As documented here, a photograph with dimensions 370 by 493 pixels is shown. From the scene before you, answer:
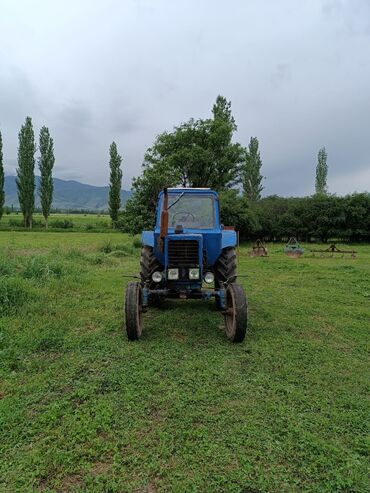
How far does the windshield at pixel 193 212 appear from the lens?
6012 millimetres

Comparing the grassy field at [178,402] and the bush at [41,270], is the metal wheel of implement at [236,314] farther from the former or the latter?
the bush at [41,270]

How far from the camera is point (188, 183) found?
90.5 feet

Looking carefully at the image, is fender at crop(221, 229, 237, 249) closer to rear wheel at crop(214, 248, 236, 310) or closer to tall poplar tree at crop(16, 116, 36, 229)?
rear wheel at crop(214, 248, 236, 310)

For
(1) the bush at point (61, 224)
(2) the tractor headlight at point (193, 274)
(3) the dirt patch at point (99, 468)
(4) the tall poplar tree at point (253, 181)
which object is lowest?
(3) the dirt patch at point (99, 468)

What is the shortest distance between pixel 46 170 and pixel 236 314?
1786 inches

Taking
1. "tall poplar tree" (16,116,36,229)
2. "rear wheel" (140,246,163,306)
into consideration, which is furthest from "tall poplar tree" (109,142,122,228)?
"rear wheel" (140,246,163,306)

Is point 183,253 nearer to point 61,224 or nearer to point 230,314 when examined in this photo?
point 230,314

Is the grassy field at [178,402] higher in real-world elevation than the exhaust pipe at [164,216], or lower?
lower

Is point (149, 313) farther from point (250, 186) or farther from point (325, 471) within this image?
point (250, 186)

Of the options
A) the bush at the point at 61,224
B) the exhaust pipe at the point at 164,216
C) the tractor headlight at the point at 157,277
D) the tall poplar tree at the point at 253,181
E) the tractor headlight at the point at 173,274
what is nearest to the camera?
the exhaust pipe at the point at 164,216

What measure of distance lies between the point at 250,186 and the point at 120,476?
39.2 meters

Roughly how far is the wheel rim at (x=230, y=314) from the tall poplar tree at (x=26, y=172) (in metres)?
43.1

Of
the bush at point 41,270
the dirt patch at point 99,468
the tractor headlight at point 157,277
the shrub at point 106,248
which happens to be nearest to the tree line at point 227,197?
the shrub at point 106,248

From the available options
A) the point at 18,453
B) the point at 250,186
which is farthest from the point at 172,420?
the point at 250,186
